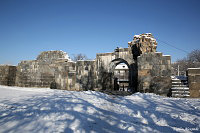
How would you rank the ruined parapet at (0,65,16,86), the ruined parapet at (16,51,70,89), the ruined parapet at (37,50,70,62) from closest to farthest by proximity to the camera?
the ruined parapet at (16,51,70,89), the ruined parapet at (0,65,16,86), the ruined parapet at (37,50,70,62)

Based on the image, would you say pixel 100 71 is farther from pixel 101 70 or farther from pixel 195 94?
pixel 195 94

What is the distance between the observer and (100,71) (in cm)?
848

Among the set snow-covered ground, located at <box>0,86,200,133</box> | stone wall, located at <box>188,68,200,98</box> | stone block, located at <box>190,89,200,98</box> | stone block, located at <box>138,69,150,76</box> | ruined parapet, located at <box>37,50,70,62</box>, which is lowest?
snow-covered ground, located at <box>0,86,200,133</box>

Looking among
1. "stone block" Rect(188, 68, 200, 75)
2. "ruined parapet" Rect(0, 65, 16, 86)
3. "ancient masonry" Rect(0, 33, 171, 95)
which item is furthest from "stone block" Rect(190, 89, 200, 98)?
"ruined parapet" Rect(0, 65, 16, 86)

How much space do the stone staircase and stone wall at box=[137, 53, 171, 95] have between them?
0.28 m

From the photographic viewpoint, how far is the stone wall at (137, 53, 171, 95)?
5633mm

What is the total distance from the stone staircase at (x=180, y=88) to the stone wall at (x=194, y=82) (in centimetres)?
18

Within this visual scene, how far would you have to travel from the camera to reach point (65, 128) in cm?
212

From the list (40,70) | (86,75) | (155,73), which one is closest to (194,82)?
(155,73)

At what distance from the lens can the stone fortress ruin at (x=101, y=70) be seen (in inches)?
232

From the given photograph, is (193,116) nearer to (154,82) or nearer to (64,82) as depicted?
(154,82)

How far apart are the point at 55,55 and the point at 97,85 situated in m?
5.84

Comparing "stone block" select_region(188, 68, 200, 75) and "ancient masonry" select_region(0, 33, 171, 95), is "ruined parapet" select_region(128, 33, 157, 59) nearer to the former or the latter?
"ancient masonry" select_region(0, 33, 171, 95)

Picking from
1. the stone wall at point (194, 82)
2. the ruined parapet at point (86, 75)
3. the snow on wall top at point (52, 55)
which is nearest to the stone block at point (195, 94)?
the stone wall at point (194, 82)
